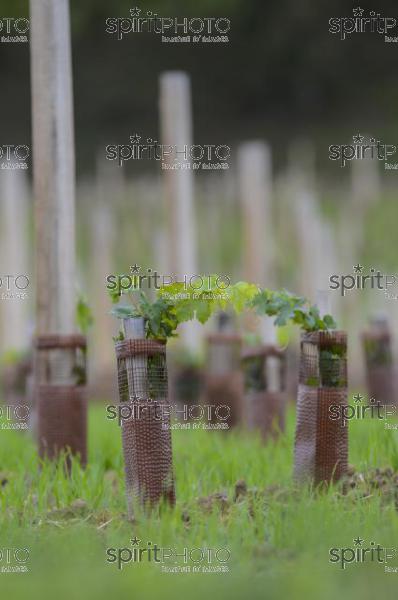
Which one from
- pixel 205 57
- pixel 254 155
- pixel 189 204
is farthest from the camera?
pixel 205 57

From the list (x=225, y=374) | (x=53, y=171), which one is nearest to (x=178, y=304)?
(x=53, y=171)

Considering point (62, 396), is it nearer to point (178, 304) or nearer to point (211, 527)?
point (178, 304)

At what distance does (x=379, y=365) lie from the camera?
838 centimetres

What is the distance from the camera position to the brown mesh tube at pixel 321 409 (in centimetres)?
477

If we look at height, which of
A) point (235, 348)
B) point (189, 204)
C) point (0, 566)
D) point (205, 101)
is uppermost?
point (205, 101)

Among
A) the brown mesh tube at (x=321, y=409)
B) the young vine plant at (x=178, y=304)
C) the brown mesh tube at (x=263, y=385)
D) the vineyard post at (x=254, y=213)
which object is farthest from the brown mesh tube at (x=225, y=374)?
the young vine plant at (x=178, y=304)

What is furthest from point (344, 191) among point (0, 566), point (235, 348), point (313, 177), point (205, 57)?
point (0, 566)

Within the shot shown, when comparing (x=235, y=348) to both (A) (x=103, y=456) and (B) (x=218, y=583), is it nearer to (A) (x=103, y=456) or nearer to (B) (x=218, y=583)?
(A) (x=103, y=456)

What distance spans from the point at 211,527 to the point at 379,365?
4.52 meters

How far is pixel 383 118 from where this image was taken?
22.1 metres

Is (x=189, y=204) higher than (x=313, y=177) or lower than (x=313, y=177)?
lower

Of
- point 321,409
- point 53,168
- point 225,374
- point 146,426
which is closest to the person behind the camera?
point 146,426

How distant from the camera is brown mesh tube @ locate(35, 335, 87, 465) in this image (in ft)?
18.9

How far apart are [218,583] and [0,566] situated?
0.83 meters
